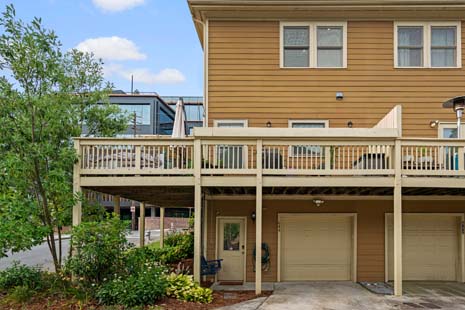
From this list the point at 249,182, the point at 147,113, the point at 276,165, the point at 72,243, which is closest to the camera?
the point at 72,243

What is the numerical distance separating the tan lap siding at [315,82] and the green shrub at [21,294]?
5.59 m

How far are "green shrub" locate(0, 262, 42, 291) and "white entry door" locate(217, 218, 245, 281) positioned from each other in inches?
169

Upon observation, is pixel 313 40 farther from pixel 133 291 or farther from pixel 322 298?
pixel 133 291

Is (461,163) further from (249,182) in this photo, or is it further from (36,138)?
(36,138)

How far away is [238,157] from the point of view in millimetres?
9656

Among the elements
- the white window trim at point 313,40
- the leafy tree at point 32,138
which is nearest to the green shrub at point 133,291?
the leafy tree at point 32,138

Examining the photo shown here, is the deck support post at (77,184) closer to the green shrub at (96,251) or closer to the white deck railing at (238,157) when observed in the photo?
the white deck railing at (238,157)

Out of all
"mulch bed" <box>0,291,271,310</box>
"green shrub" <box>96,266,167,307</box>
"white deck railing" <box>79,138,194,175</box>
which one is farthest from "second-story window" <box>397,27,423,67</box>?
"green shrub" <box>96,266,167,307</box>

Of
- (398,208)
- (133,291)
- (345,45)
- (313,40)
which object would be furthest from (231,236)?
(345,45)

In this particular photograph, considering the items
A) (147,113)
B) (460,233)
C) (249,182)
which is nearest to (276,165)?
(249,182)

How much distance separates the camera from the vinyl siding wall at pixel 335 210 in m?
11.8

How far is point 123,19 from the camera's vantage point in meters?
24.2

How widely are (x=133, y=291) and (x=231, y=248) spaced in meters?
4.01

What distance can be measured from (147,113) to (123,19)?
3041 centimetres
